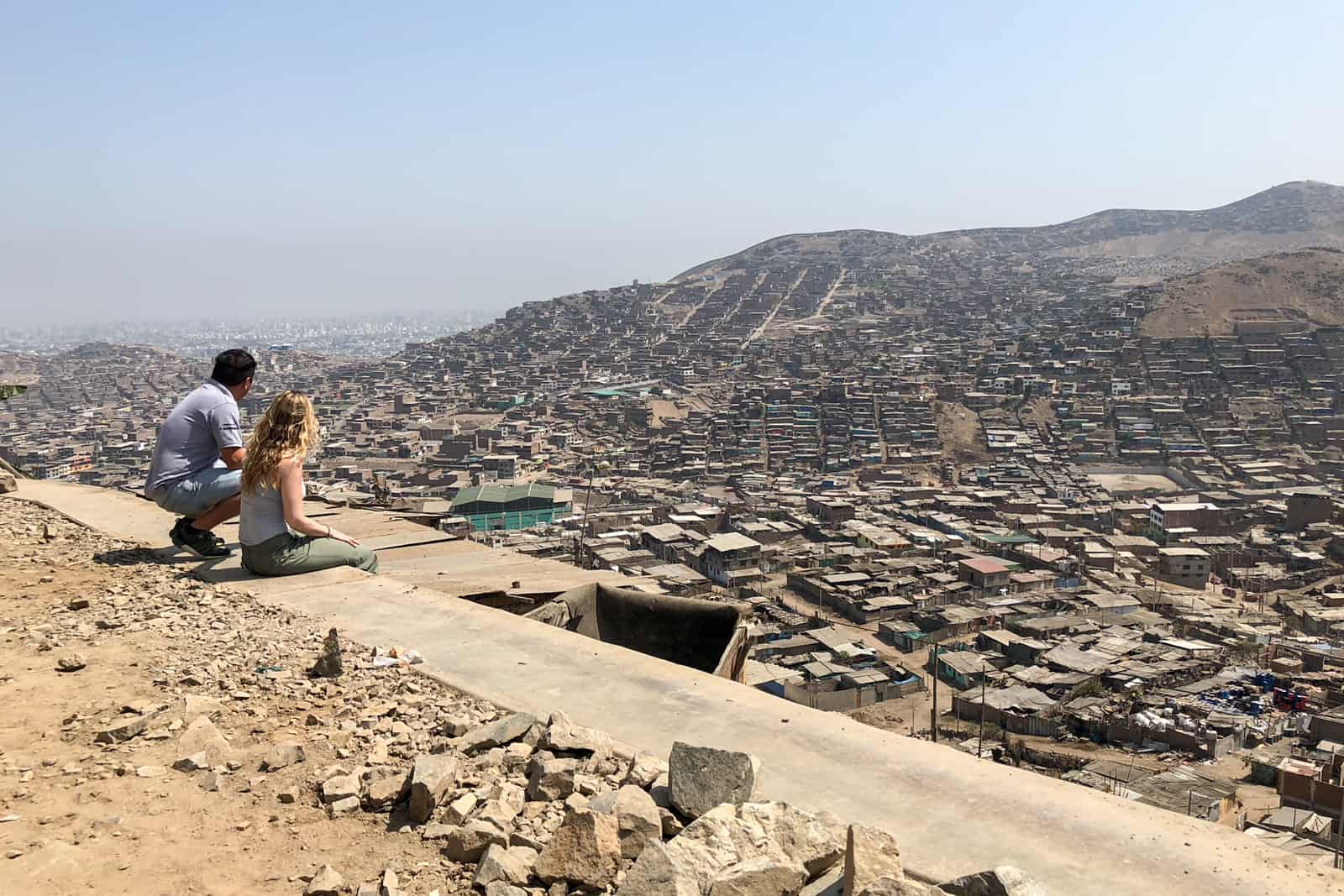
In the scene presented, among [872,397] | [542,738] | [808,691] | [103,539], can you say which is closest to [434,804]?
[542,738]

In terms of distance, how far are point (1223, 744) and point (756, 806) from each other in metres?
12.7

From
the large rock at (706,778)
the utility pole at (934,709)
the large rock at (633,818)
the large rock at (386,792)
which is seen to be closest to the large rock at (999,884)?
the large rock at (706,778)

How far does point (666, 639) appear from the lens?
4133 millimetres

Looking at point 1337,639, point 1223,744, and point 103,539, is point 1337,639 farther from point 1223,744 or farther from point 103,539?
point 103,539

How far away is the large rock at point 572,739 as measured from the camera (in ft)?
7.29

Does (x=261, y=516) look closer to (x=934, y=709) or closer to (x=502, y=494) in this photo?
(x=934, y=709)

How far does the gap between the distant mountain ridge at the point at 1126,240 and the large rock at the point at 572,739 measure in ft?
299

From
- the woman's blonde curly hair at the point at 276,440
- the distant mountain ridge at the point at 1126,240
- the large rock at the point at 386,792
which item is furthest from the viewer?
the distant mountain ridge at the point at 1126,240

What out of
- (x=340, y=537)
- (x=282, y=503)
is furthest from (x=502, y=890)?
(x=340, y=537)

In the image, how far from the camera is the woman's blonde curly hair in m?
3.62

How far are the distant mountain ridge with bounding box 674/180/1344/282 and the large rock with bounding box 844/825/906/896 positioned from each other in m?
91.5

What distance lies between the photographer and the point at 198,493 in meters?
4.12

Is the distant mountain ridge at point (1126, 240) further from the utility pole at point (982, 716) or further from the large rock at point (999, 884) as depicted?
the large rock at point (999, 884)

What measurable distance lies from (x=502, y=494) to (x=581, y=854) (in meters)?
24.7
